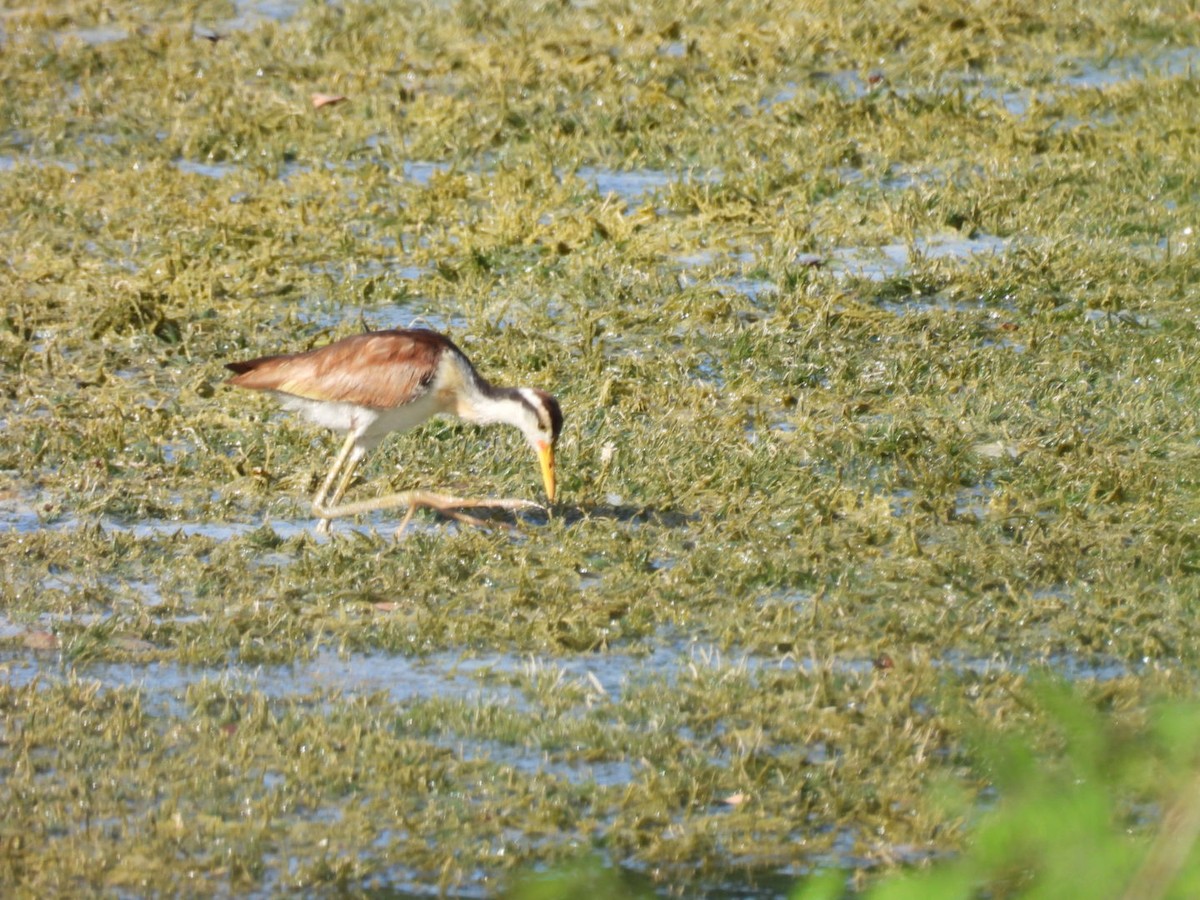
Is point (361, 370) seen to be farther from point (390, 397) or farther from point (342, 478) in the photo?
point (342, 478)

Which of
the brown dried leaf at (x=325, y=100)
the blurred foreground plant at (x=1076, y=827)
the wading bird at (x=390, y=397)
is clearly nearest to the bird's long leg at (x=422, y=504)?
the wading bird at (x=390, y=397)

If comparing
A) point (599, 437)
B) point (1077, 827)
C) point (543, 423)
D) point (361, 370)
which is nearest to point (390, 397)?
point (361, 370)

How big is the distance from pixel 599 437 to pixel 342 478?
1.10 metres

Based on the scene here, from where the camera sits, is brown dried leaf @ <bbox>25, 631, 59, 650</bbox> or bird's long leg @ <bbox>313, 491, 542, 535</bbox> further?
bird's long leg @ <bbox>313, 491, 542, 535</bbox>

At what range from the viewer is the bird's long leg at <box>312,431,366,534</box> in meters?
6.84

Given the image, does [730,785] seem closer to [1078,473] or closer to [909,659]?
[909,659]

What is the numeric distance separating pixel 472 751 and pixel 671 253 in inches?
189

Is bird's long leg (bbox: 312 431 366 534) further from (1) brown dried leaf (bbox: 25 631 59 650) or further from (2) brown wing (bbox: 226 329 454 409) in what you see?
(1) brown dried leaf (bbox: 25 631 59 650)

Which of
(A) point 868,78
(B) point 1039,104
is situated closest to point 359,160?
(A) point 868,78

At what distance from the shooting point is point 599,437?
24.7 feet

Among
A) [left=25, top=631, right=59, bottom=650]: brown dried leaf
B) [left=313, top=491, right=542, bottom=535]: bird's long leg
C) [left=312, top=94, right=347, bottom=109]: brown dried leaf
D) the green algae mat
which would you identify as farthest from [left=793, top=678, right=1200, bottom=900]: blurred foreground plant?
[left=312, top=94, right=347, bottom=109]: brown dried leaf

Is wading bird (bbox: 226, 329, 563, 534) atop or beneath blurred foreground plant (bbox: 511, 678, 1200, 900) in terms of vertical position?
beneath

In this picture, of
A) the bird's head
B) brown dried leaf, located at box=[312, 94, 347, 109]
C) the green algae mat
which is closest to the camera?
the green algae mat

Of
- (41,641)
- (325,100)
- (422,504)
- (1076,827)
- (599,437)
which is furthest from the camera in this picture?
(325,100)
